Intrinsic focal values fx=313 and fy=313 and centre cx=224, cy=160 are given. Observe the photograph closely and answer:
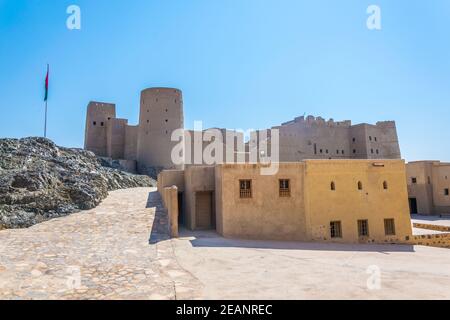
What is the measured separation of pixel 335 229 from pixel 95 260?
Result: 10364 millimetres

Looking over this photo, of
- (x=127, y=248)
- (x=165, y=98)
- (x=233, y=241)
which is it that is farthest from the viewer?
(x=165, y=98)

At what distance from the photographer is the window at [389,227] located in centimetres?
1488

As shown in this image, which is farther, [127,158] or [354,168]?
[127,158]

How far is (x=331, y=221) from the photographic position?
1406 centimetres

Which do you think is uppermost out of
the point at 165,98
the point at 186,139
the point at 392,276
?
the point at 165,98

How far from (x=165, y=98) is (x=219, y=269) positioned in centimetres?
2529

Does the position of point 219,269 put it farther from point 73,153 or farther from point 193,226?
point 73,153

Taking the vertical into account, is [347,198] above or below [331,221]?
above

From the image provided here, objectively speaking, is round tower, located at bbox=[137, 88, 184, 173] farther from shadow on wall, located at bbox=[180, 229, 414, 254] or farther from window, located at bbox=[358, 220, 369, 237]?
window, located at bbox=[358, 220, 369, 237]

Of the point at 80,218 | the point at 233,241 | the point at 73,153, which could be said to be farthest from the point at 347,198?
the point at 73,153

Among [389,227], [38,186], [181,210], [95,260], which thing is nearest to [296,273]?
[95,260]

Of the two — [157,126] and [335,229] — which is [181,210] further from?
[157,126]
